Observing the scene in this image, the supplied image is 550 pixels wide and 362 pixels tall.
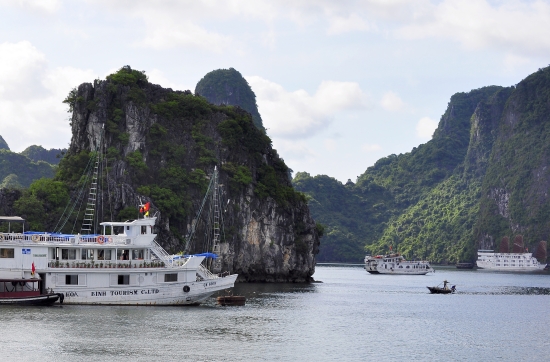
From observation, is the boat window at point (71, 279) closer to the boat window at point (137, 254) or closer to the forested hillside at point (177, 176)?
the boat window at point (137, 254)

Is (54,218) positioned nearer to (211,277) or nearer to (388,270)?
(211,277)

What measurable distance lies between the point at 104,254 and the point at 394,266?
92.1 metres

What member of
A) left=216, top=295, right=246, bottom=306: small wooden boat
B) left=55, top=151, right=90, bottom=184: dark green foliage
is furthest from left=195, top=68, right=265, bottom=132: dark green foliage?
left=216, top=295, right=246, bottom=306: small wooden boat

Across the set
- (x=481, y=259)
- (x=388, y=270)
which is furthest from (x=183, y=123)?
(x=481, y=259)

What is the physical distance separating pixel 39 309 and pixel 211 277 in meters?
11.9

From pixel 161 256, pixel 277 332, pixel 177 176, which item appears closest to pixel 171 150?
pixel 177 176

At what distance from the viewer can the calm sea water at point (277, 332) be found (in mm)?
39812

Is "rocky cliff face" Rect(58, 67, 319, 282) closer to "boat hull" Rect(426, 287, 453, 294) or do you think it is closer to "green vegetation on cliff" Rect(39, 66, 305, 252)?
"green vegetation on cliff" Rect(39, 66, 305, 252)

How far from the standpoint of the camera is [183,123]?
315 feet

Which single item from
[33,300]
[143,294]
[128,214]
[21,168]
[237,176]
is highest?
[21,168]

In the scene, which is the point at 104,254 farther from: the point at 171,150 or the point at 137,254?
the point at 171,150

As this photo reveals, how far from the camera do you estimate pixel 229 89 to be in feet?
624

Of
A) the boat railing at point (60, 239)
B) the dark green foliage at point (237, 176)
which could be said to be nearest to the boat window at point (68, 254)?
the boat railing at point (60, 239)

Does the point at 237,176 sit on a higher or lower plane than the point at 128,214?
higher
